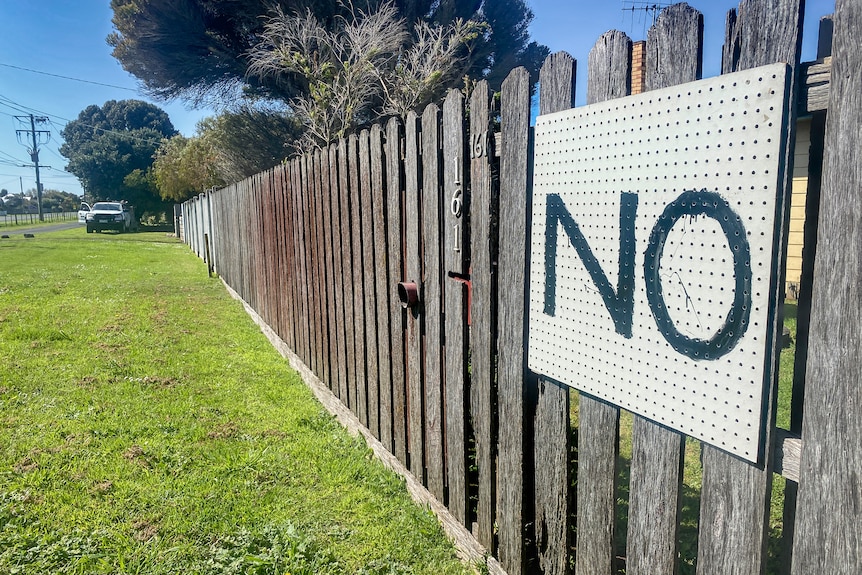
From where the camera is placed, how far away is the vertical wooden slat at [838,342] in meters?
1.12

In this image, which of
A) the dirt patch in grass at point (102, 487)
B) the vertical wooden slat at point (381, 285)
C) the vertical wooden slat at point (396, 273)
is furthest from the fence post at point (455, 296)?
the dirt patch in grass at point (102, 487)

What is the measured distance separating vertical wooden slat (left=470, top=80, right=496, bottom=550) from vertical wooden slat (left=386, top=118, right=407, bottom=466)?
77cm

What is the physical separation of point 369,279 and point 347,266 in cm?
48

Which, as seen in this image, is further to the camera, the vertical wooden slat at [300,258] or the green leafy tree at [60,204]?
the green leafy tree at [60,204]

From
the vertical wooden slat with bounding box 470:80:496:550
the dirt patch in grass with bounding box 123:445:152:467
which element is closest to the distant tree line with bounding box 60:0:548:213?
the dirt patch in grass with bounding box 123:445:152:467

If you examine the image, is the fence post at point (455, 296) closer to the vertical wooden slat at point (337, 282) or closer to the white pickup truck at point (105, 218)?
the vertical wooden slat at point (337, 282)

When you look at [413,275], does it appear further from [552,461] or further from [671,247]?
[671,247]

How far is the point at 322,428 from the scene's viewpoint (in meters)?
4.12

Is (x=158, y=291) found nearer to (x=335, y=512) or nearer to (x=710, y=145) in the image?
(x=335, y=512)

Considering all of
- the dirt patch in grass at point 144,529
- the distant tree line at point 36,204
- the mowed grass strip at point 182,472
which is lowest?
the dirt patch in grass at point 144,529

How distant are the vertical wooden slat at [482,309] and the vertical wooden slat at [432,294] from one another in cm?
31

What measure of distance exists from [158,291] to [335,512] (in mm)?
8625

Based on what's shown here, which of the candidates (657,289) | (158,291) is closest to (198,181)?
(158,291)

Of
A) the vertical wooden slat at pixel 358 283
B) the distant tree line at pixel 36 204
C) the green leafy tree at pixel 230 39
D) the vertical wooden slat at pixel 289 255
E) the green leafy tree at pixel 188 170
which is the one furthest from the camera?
the distant tree line at pixel 36 204
